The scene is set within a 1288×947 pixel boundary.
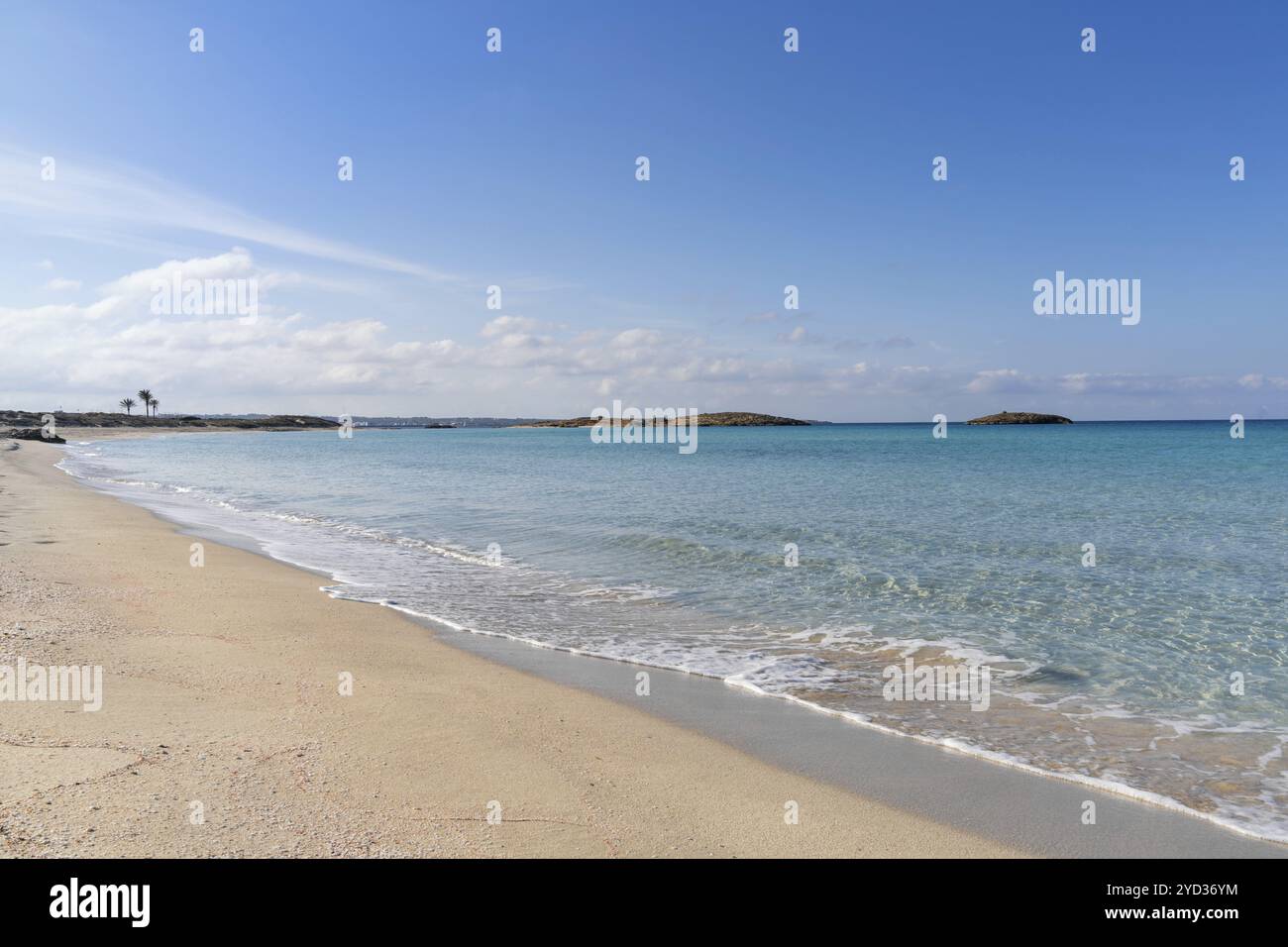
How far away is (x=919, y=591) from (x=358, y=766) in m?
10.3

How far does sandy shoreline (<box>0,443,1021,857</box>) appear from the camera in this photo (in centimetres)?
439

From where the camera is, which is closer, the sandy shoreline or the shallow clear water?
the sandy shoreline

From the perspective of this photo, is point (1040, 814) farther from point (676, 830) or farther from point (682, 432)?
point (682, 432)

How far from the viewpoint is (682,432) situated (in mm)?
161125

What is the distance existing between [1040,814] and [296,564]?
1439cm

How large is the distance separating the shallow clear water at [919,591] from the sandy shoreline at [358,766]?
7.00ft

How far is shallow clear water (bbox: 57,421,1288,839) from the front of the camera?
7.13m

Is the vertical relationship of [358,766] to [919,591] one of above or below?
above

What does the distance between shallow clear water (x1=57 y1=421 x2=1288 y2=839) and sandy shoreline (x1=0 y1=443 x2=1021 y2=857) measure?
84.0 inches

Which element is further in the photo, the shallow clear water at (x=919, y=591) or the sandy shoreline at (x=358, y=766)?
the shallow clear water at (x=919, y=591)

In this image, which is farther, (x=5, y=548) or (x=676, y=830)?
(x=5, y=548)

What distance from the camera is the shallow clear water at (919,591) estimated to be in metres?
7.13

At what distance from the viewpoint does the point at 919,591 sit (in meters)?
12.9
